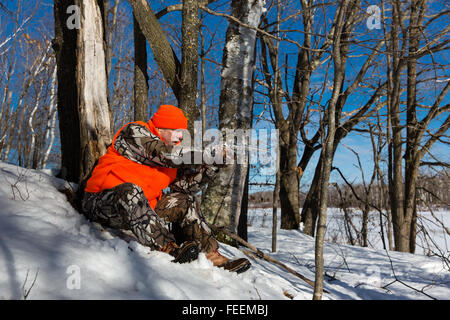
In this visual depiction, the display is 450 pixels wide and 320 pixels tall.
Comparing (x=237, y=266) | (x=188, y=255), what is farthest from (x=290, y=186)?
(x=188, y=255)

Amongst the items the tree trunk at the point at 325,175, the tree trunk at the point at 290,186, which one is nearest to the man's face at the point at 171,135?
the tree trunk at the point at 325,175

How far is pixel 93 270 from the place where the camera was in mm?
1281

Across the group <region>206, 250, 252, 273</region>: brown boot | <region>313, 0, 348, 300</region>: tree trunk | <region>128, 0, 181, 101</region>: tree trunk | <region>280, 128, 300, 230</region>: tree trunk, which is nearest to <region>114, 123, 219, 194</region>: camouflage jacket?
<region>206, 250, 252, 273</region>: brown boot

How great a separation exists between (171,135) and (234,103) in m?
1.22

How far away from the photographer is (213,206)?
119 inches

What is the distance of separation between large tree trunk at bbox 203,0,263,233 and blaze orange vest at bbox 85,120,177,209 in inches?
42.2

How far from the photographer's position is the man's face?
208 centimetres

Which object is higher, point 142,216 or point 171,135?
point 171,135

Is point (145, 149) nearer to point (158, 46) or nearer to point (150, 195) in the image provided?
point (150, 195)

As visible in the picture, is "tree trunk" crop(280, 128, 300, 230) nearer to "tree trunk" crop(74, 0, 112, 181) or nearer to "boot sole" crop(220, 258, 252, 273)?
"tree trunk" crop(74, 0, 112, 181)
